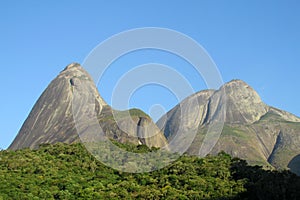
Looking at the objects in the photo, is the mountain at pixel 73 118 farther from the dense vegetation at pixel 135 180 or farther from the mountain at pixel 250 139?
the dense vegetation at pixel 135 180

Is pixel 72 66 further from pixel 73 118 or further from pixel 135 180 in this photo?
pixel 135 180

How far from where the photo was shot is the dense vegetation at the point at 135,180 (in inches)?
1590

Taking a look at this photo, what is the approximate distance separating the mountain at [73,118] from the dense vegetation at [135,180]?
166 ft

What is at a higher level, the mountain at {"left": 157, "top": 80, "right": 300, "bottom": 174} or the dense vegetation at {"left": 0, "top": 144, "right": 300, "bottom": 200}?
the mountain at {"left": 157, "top": 80, "right": 300, "bottom": 174}

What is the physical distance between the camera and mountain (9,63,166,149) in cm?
11100

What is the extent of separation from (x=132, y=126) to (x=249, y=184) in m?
68.5

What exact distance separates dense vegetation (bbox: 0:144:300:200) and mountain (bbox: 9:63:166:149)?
5064cm

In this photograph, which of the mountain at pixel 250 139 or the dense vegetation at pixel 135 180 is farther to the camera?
the mountain at pixel 250 139

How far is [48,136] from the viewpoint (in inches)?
4759

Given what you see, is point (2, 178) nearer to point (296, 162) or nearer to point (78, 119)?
point (78, 119)

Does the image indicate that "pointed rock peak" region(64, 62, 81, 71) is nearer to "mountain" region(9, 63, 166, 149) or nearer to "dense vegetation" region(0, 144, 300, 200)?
"mountain" region(9, 63, 166, 149)

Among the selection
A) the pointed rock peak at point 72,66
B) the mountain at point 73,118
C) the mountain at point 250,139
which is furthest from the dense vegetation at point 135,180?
the pointed rock peak at point 72,66

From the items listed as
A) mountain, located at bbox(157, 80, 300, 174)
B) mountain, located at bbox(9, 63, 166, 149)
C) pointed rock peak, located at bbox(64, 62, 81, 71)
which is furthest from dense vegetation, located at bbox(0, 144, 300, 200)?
pointed rock peak, located at bbox(64, 62, 81, 71)

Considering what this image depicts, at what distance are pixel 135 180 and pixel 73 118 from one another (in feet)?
254
